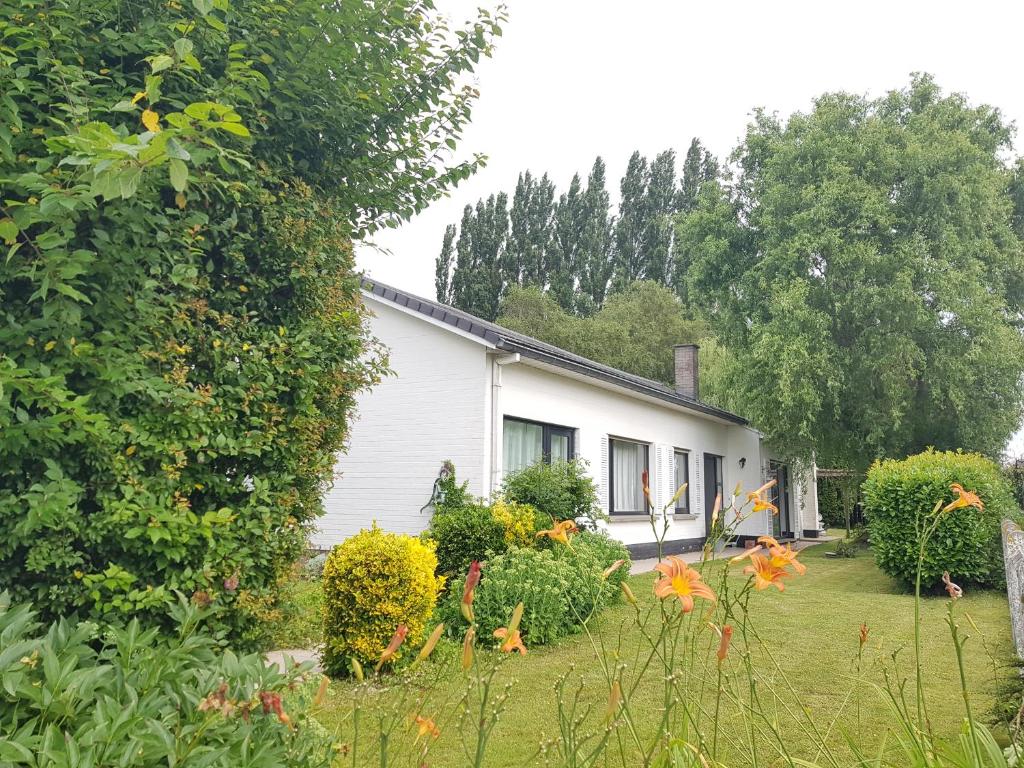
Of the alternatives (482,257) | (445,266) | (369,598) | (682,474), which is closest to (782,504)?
(682,474)

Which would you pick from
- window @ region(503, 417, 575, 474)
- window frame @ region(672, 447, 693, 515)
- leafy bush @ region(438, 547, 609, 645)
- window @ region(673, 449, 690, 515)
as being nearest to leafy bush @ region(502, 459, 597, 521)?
window @ region(503, 417, 575, 474)

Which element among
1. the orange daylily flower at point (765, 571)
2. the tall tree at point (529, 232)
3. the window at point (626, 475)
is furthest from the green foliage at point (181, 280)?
the tall tree at point (529, 232)

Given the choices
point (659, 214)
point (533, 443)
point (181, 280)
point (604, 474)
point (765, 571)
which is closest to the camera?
point (765, 571)

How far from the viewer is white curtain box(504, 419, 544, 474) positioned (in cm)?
1144

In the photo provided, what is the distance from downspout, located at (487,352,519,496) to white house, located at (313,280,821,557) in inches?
0.6

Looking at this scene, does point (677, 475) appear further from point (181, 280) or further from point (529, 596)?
point (181, 280)

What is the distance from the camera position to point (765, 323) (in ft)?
60.1

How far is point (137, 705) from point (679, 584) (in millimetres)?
1490

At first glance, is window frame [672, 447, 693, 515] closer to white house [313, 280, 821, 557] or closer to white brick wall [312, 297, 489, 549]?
white house [313, 280, 821, 557]

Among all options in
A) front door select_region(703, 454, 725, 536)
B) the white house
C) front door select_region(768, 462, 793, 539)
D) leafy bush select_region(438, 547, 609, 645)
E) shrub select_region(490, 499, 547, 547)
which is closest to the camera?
leafy bush select_region(438, 547, 609, 645)

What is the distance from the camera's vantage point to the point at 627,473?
1461cm

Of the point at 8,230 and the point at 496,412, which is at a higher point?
the point at 496,412

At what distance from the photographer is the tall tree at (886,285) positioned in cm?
1600

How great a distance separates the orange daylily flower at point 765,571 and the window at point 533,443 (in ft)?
30.9
